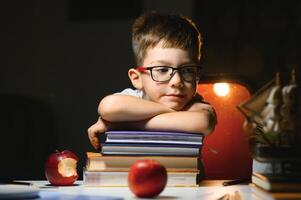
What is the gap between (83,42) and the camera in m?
3.82

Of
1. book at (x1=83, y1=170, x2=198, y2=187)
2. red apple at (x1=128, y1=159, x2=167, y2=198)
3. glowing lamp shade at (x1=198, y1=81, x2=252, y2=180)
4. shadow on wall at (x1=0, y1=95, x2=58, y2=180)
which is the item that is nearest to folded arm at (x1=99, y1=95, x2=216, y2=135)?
book at (x1=83, y1=170, x2=198, y2=187)

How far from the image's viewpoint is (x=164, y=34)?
1.70m

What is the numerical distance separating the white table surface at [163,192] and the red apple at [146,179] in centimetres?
3

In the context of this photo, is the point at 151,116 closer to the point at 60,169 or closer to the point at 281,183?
the point at 60,169

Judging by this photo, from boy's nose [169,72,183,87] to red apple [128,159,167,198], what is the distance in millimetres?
390

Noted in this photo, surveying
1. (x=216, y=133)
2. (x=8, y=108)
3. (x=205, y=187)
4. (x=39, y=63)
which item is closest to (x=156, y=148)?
(x=205, y=187)

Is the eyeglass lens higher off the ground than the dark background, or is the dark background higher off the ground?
the dark background

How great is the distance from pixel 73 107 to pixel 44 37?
50 cm

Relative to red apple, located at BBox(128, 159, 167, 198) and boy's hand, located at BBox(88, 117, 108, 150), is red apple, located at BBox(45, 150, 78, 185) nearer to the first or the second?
boy's hand, located at BBox(88, 117, 108, 150)

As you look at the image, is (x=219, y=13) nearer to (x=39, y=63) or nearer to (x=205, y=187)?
(x=39, y=63)

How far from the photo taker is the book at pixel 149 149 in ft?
4.80

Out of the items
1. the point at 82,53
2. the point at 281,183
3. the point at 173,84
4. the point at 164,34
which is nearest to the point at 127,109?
the point at 173,84

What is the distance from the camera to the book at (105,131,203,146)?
146 cm

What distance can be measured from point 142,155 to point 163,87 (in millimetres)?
249
